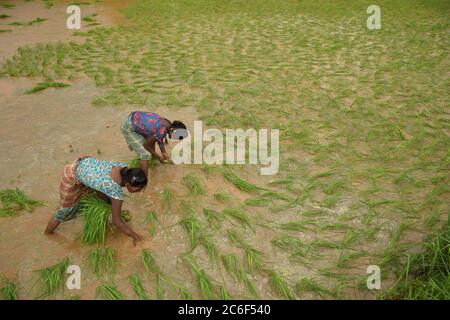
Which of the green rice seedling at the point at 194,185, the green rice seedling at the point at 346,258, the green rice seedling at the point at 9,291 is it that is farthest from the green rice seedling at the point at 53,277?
the green rice seedling at the point at 346,258

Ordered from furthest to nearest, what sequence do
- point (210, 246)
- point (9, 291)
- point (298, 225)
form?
point (298, 225)
point (210, 246)
point (9, 291)

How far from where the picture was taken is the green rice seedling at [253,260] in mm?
2746

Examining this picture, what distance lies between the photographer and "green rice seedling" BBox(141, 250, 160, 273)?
8.92 ft

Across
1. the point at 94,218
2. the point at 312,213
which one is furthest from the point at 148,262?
the point at 312,213

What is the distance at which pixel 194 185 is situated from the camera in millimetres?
3549

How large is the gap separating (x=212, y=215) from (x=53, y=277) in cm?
140

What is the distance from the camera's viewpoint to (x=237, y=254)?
2885 mm

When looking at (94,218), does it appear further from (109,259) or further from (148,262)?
(148,262)

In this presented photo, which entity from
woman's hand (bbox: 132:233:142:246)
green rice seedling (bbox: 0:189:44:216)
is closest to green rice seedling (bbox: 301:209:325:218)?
woman's hand (bbox: 132:233:142:246)

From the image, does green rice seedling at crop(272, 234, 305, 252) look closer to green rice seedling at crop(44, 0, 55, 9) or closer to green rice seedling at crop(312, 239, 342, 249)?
green rice seedling at crop(312, 239, 342, 249)

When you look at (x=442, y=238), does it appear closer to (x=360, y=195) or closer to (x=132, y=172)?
(x=360, y=195)

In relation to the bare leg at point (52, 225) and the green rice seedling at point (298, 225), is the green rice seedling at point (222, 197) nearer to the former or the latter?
the green rice seedling at point (298, 225)
